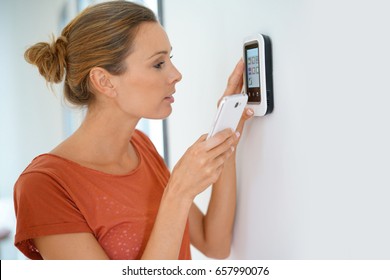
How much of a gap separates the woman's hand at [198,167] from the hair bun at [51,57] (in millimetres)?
363

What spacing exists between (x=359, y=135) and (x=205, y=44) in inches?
23.6

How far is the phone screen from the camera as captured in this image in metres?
0.84

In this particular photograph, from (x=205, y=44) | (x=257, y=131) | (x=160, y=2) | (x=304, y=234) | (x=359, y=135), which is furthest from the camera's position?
(x=160, y=2)

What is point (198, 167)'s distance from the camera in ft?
2.75

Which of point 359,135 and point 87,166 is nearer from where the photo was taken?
point 359,135

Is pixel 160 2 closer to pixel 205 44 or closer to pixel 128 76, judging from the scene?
pixel 205 44

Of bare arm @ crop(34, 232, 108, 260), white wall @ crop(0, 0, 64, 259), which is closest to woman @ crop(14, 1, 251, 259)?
bare arm @ crop(34, 232, 108, 260)

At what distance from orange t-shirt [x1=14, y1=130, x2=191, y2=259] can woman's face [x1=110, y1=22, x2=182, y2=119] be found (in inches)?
6.3

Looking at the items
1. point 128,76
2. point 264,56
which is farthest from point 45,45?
point 264,56

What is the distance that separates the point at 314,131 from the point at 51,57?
0.61m

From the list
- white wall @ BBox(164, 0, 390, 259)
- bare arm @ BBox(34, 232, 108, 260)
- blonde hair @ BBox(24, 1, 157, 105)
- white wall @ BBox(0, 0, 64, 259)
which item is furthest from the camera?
white wall @ BBox(0, 0, 64, 259)

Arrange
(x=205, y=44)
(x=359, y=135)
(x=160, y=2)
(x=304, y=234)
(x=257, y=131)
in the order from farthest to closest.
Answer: (x=160, y=2) < (x=205, y=44) < (x=257, y=131) < (x=304, y=234) < (x=359, y=135)

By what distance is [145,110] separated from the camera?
0.93 metres

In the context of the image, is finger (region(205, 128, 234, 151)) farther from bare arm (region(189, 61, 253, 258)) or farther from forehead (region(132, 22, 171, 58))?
forehead (region(132, 22, 171, 58))
